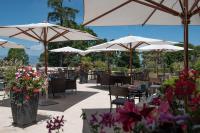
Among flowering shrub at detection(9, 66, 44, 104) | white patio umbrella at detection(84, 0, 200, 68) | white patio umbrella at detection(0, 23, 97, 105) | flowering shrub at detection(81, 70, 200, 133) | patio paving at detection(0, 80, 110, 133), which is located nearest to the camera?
flowering shrub at detection(81, 70, 200, 133)

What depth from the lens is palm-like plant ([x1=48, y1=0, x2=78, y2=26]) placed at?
3700cm

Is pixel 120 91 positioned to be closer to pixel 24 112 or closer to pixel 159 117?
pixel 24 112

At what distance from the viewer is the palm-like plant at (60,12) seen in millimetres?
37000

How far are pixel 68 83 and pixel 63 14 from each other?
26849 millimetres

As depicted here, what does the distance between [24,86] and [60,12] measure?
31.7m

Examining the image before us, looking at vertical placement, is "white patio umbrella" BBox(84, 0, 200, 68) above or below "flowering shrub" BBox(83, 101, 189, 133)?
above

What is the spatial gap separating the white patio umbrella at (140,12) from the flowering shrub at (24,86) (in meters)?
1.94

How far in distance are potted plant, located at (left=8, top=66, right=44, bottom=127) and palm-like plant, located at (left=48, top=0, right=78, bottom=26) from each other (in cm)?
3145

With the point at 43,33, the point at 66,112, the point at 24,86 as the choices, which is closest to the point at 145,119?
the point at 24,86

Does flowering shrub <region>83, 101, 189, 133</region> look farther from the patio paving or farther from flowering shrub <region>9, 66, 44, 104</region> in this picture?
flowering shrub <region>9, 66, 44, 104</region>

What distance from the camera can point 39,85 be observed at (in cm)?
643

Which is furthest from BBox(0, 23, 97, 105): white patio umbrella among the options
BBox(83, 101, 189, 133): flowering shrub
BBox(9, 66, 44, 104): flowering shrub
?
BBox(83, 101, 189, 133): flowering shrub

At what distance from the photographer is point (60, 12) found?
3691 cm

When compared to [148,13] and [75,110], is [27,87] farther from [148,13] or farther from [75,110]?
[148,13]
